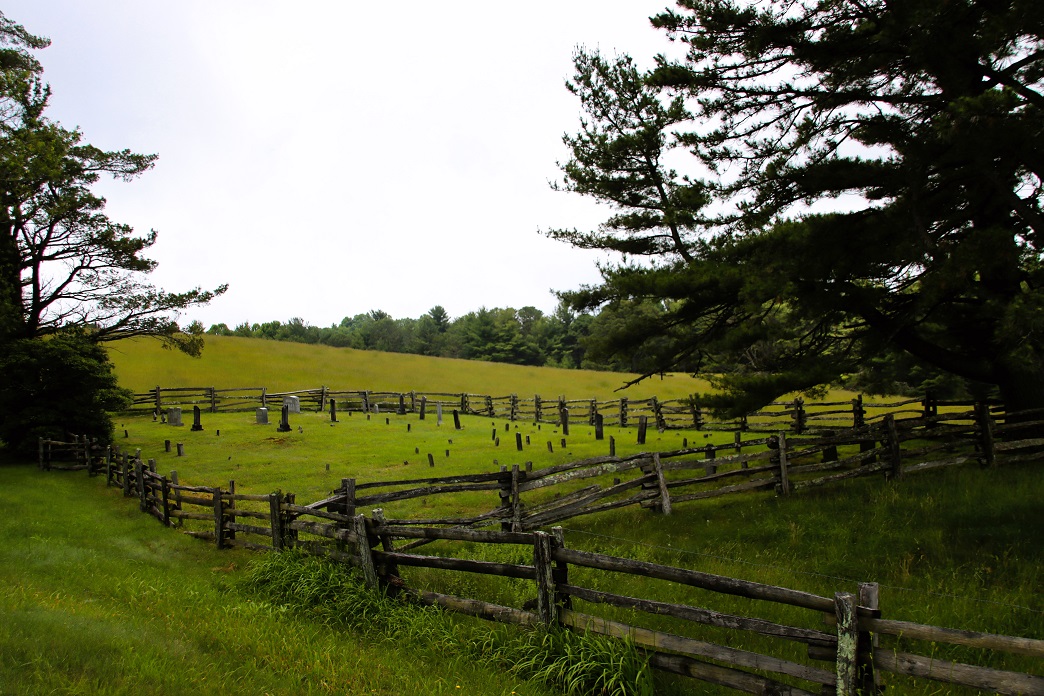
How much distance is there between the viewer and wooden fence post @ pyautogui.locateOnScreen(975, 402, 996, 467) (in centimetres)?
1318

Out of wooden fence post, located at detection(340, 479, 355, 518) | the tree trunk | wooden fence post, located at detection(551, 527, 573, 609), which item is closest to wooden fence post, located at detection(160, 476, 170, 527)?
wooden fence post, located at detection(340, 479, 355, 518)

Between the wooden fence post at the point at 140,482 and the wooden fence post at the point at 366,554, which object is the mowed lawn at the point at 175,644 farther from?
the wooden fence post at the point at 140,482

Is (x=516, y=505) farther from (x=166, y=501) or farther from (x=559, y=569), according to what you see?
(x=166, y=501)

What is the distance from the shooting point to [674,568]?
4.99 meters

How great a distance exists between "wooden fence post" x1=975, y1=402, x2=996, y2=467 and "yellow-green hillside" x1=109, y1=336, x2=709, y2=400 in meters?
41.7

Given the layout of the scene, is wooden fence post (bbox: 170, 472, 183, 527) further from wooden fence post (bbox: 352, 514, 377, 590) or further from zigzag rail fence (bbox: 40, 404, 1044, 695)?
wooden fence post (bbox: 352, 514, 377, 590)

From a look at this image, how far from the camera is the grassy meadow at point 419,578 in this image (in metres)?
5.18

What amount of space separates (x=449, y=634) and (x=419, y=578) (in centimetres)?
262

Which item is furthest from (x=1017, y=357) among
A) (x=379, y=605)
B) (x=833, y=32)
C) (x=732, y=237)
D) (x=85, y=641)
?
(x=85, y=641)

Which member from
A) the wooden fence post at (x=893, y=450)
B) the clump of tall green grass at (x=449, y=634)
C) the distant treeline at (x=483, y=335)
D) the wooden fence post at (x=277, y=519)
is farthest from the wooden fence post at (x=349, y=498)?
the distant treeline at (x=483, y=335)

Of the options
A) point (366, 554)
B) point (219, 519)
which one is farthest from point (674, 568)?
point (219, 519)

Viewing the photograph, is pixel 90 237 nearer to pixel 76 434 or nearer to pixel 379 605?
pixel 76 434

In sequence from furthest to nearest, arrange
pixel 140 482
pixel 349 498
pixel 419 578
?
1. pixel 140 482
2. pixel 349 498
3. pixel 419 578

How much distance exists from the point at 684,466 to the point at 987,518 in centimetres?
512
